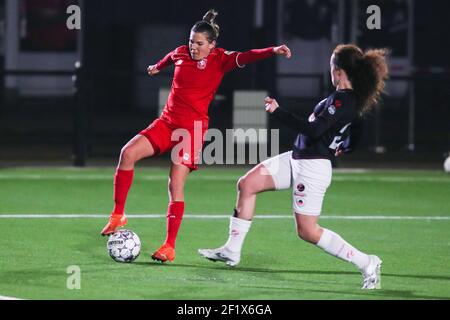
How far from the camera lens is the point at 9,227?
38.9 feet

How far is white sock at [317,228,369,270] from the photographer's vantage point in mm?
8750

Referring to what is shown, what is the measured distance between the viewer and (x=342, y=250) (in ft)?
29.0

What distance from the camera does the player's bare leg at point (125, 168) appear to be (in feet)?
33.3

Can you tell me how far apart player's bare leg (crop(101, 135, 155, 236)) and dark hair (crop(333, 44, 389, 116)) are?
204 cm

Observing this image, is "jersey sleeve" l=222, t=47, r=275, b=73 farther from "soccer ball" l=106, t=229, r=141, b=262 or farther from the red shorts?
"soccer ball" l=106, t=229, r=141, b=262

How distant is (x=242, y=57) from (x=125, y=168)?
143cm

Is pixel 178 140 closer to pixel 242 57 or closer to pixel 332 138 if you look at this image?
pixel 242 57

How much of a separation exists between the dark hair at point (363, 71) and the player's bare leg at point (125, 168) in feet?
6.70

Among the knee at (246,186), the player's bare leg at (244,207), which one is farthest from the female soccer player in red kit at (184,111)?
the knee at (246,186)

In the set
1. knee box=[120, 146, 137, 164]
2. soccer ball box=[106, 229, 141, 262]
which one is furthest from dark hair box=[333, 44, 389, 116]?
soccer ball box=[106, 229, 141, 262]

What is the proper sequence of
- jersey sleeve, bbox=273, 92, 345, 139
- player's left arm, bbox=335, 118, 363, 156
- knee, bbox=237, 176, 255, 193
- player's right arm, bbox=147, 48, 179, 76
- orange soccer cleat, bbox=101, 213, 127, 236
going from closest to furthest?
jersey sleeve, bbox=273, 92, 345, 139 < player's left arm, bbox=335, 118, 363, 156 < knee, bbox=237, 176, 255, 193 < orange soccer cleat, bbox=101, 213, 127, 236 < player's right arm, bbox=147, 48, 179, 76

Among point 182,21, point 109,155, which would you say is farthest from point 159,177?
point 182,21

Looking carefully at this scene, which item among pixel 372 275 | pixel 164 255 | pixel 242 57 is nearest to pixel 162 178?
pixel 242 57
